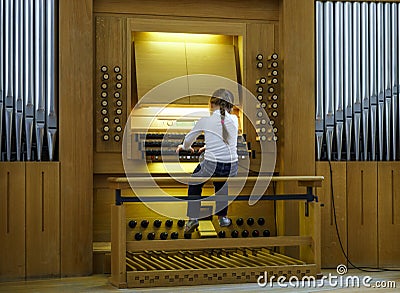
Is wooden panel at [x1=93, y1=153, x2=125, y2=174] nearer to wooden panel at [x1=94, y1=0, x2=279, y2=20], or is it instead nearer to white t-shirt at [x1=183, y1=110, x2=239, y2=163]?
white t-shirt at [x1=183, y1=110, x2=239, y2=163]

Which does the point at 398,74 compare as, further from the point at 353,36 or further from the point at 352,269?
the point at 352,269

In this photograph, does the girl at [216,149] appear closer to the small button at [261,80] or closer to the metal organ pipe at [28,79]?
the small button at [261,80]

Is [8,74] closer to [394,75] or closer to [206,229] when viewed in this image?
[206,229]

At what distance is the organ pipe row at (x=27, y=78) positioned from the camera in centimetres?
673

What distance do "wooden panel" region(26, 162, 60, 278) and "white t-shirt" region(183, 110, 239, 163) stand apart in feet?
3.89

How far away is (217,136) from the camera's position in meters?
6.76

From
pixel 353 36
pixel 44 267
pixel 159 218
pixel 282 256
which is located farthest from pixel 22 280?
pixel 353 36

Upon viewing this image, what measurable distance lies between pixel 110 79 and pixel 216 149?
3.79 ft

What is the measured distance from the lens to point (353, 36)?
745cm

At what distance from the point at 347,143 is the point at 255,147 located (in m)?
0.85

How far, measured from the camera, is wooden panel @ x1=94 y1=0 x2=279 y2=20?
718 centimetres

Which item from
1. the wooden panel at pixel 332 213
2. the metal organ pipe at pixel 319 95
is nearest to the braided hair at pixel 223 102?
the metal organ pipe at pixel 319 95

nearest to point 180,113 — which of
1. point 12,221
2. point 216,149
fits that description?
point 216,149

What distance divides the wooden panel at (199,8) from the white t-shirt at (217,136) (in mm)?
1094
